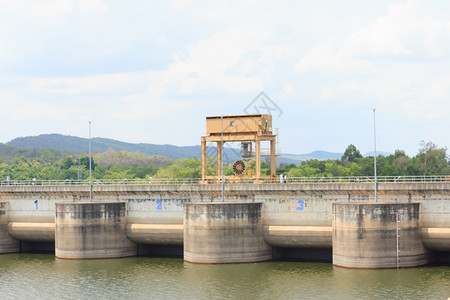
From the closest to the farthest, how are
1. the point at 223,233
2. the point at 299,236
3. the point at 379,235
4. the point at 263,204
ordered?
the point at 379,235
the point at 223,233
the point at 299,236
the point at 263,204

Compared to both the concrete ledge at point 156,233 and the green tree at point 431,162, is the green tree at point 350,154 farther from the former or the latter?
the concrete ledge at point 156,233

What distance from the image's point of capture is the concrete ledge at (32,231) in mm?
60250

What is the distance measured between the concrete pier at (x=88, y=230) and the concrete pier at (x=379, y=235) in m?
19.3

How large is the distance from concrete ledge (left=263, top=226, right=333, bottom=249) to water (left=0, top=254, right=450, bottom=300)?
1538mm

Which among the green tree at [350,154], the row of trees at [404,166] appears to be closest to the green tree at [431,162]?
the row of trees at [404,166]

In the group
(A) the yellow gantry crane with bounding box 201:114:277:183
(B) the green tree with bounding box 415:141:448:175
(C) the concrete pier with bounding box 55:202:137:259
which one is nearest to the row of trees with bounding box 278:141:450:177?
(B) the green tree with bounding box 415:141:448:175

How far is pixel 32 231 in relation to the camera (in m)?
→ 60.6

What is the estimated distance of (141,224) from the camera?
57.5 m

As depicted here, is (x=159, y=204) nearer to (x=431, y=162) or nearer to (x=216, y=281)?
(x=216, y=281)

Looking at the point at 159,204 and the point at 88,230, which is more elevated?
the point at 159,204

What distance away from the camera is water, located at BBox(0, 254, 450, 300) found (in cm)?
4244

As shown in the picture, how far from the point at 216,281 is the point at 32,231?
22.1 metres

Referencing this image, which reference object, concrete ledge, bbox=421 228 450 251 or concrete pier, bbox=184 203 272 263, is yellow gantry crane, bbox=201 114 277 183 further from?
concrete ledge, bbox=421 228 450 251

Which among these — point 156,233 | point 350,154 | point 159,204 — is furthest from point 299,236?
point 350,154
